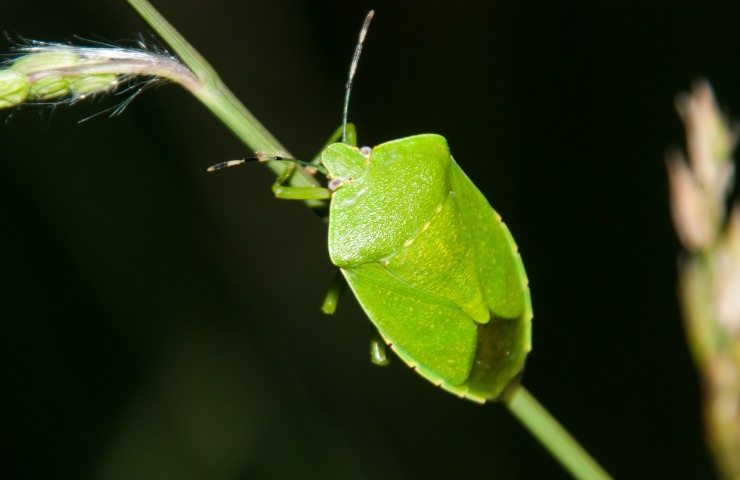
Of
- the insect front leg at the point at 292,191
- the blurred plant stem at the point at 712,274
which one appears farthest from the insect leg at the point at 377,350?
the blurred plant stem at the point at 712,274

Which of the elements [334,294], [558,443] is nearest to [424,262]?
[334,294]

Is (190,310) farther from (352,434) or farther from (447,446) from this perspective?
(447,446)

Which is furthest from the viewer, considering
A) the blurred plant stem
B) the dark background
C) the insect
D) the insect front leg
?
the dark background

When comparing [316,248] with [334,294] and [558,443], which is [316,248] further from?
[558,443]

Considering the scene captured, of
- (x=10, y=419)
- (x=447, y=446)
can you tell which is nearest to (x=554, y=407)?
(x=447, y=446)

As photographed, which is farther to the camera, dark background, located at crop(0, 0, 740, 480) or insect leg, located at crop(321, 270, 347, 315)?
dark background, located at crop(0, 0, 740, 480)

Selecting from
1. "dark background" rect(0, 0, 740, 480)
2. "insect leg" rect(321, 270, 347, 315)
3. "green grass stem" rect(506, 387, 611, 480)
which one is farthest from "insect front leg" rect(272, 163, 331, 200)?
"dark background" rect(0, 0, 740, 480)

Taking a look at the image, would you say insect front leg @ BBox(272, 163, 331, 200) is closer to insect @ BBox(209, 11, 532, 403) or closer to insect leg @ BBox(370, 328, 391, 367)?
insect @ BBox(209, 11, 532, 403)
